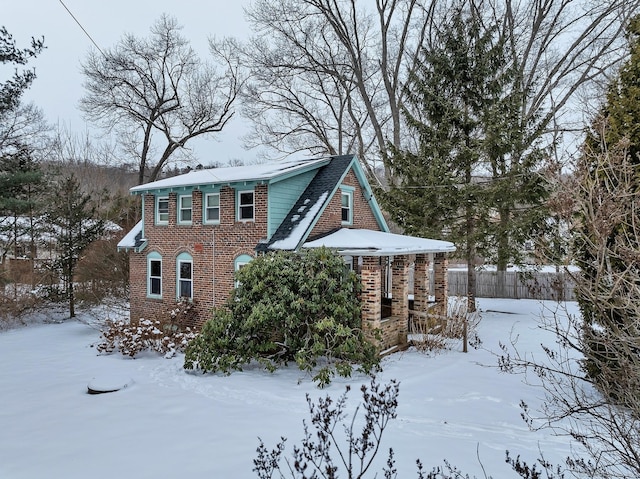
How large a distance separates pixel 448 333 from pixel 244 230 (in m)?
7.11

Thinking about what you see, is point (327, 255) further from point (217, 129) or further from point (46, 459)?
point (217, 129)

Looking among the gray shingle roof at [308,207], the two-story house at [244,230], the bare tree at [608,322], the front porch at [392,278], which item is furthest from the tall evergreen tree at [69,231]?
the bare tree at [608,322]

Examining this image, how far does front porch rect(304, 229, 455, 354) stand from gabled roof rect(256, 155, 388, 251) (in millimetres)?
552

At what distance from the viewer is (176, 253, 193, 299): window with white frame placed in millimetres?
14945

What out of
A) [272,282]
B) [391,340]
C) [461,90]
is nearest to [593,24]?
[461,90]

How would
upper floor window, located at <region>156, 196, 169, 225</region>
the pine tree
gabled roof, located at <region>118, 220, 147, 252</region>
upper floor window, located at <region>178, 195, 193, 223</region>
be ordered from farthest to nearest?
gabled roof, located at <region>118, 220, 147, 252</region> → upper floor window, located at <region>156, 196, 169, 225</region> → upper floor window, located at <region>178, 195, 193, 223</region> → the pine tree

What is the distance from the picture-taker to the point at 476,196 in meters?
18.7

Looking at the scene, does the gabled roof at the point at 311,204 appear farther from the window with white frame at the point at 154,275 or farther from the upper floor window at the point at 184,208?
the window with white frame at the point at 154,275

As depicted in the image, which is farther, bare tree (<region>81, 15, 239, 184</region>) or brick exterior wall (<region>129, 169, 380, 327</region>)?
bare tree (<region>81, 15, 239, 184</region>)

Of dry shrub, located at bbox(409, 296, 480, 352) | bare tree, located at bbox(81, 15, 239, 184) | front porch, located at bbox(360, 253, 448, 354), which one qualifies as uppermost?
bare tree, located at bbox(81, 15, 239, 184)

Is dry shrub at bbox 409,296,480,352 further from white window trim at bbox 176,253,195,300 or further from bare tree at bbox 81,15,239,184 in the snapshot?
bare tree at bbox 81,15,239,184

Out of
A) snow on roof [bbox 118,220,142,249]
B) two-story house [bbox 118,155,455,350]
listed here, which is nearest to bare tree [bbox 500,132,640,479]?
two-story house [bbox 118,155,455,350]

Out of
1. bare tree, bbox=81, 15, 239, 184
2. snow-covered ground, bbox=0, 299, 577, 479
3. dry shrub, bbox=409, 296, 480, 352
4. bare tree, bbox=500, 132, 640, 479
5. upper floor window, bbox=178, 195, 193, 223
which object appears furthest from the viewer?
bare tree, bbox=81, 15, 239, 184

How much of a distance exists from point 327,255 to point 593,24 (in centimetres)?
2212
